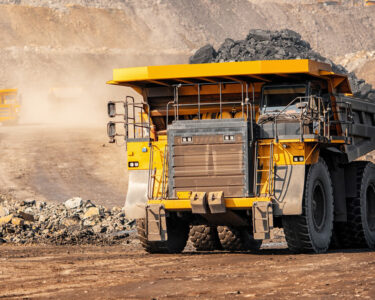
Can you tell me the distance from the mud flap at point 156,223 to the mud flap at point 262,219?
1403 mm

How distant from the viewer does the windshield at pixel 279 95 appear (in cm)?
1351

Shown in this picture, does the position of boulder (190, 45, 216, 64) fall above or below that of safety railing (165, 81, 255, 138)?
above

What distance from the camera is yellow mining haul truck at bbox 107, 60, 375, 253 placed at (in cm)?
1241

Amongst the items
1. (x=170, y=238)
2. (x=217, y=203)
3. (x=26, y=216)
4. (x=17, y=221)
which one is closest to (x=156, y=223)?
(x=217, y=203)

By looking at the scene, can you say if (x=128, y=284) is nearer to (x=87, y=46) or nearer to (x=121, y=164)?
(x=121, y=164)

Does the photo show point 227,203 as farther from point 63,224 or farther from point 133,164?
point 63,224

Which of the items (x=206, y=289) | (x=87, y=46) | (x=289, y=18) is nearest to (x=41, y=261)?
(x=206, y=289)

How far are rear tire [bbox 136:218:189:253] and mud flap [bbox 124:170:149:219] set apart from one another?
220 millimetres

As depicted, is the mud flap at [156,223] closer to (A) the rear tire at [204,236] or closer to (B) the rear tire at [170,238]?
(B) the rear tire at [170,238]

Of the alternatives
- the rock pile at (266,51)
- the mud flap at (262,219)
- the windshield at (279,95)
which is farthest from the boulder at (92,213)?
the rock pile at (266,51)

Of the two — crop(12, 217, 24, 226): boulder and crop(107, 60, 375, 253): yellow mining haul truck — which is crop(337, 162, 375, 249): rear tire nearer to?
crop(107, 60, 375, 253): yellow mining haul truck

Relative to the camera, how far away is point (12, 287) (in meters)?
9.38

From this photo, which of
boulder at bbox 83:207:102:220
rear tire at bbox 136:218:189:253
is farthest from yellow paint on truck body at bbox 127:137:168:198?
boulder at bbox 83:207:102:220

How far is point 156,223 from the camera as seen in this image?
1261cm
